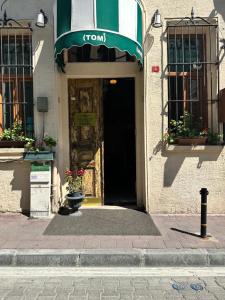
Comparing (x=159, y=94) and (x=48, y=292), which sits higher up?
(x=159, y=94)

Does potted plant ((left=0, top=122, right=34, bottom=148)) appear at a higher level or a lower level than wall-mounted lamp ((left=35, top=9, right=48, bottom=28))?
lower

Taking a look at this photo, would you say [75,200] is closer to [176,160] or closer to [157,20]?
[176,160]

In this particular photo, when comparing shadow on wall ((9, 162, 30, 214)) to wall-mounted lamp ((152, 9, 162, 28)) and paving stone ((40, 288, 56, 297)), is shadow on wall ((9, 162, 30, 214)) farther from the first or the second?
wall-mounted lamp ((152, 9, 162, 28))

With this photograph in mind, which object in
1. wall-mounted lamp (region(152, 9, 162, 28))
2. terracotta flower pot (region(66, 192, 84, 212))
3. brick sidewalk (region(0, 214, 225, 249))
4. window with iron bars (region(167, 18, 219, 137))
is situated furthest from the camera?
window with iron bars (region(167, 18, 219, 137))

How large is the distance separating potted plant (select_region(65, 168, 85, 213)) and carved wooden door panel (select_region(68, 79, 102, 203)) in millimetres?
465

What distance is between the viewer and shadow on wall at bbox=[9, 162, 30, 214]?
8.12 metres

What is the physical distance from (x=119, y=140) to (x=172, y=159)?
2.46 metres

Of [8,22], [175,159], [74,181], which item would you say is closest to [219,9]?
[175,159]

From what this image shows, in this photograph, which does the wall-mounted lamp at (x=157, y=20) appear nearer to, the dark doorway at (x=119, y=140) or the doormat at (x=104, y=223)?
the dark doorway at (x=119, y=140)

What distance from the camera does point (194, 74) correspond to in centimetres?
850

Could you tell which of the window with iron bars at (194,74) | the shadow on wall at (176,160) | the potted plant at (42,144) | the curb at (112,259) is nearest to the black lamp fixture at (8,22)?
the potted plant at (42,144)

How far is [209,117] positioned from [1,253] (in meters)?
5.07

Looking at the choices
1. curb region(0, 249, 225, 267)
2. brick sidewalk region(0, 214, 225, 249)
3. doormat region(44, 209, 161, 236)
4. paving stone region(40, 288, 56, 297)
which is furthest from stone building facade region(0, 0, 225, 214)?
paving stone region(40, 288, 56, 297)

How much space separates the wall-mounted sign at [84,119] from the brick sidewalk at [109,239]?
7.66 ft
